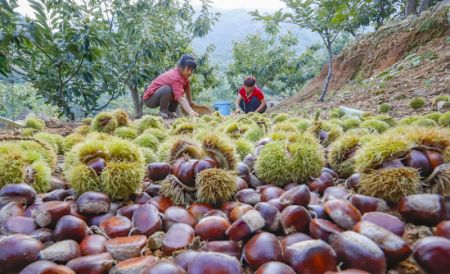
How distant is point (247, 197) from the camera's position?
4.32ft

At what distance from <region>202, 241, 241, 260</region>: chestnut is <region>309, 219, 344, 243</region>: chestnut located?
0.23 meters

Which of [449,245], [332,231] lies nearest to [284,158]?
[332,231]

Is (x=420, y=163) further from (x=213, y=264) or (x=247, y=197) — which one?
(x=213, y=264)

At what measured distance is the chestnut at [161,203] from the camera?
1.22 meters

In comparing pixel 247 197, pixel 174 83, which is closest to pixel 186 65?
pixel 174 83

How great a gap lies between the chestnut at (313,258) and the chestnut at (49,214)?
2.43 feet

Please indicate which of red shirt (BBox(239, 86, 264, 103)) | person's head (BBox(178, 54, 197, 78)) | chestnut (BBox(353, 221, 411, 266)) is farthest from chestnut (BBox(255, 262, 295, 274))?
red shirt (BBox(239, 86, 264, 103))

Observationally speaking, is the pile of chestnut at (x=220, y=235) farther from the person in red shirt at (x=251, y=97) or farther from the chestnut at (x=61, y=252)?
the person in red shirt at (x=251, y=97)

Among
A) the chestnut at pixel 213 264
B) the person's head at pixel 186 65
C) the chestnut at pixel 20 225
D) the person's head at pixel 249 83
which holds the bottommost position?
the chestnut at pixel 213 264

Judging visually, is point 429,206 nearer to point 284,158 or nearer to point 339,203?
point 339,203

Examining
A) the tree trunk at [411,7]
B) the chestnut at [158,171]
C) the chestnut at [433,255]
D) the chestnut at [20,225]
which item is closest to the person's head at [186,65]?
the chestnut at [158,171]

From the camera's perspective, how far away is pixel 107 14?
28.9ft

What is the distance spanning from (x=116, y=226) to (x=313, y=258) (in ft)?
2.10

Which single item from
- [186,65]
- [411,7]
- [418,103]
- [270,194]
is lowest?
[270,194]
